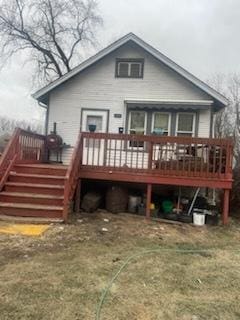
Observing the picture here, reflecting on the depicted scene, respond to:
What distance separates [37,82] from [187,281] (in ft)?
67.3

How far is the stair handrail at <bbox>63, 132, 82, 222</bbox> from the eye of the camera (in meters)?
8.30

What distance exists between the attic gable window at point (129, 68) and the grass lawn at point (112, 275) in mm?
6679

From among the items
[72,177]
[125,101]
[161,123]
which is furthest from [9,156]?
[161,123]

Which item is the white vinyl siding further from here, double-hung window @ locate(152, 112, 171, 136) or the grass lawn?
the grass lawn

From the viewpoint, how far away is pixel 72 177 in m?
8.82

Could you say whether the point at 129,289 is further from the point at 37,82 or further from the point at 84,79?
the point at 37,82

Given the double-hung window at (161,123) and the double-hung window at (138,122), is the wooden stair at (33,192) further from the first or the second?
the double-hung window at (161,123)

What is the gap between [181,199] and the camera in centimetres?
1034

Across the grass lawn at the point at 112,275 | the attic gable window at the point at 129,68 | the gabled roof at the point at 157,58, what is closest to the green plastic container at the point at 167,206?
the grass lawn at the point at 112,275

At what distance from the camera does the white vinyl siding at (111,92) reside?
42.0ft

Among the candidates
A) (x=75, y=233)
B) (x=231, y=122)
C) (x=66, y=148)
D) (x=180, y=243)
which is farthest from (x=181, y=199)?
(x=231, y=122)

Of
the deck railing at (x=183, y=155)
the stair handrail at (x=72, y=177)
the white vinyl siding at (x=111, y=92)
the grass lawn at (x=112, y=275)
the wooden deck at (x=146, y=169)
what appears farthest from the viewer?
the white vinyl siding at (x=111, y=92)

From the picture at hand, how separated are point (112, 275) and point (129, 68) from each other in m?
9.25

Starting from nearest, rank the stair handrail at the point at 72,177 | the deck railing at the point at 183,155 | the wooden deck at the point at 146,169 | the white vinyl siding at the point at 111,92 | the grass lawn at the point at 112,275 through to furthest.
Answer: the grass lawn at the point at 112,275
the stair handrail at the point at 72,177
the wooden deck at the point at 146,169
the deck railing at the point at 183,155
the white vinyl siding at the point at 111,92
